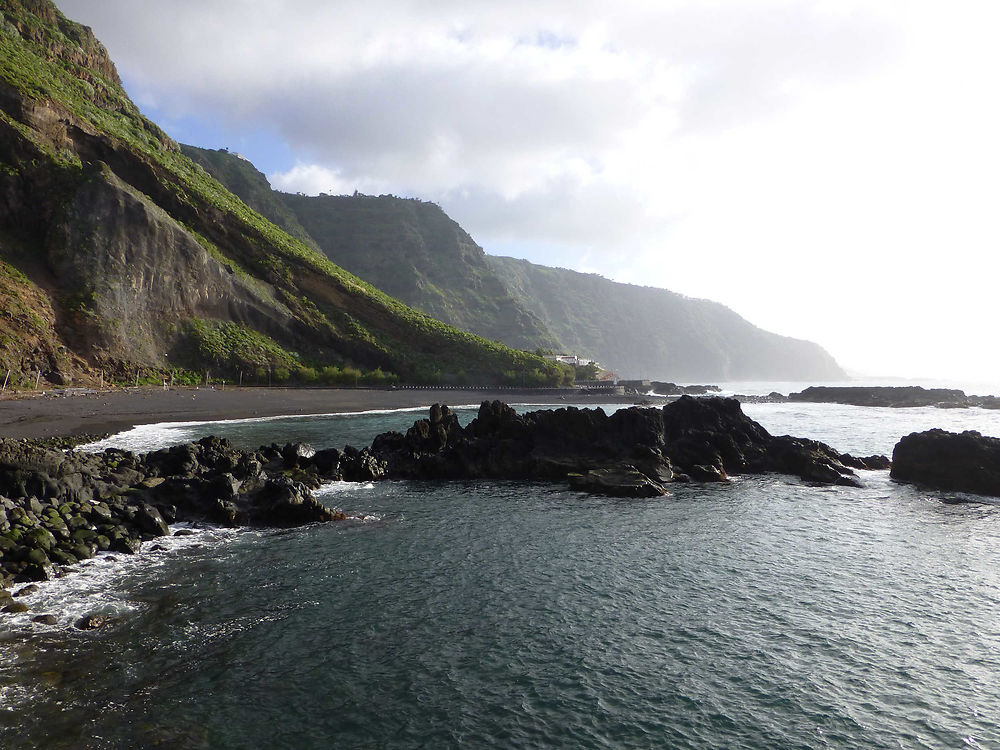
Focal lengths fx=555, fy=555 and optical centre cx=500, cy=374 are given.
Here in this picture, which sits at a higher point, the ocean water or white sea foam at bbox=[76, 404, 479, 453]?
white sea foam at bbox=[76, 404, 479, 453]

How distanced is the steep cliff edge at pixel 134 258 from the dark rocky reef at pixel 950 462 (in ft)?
282

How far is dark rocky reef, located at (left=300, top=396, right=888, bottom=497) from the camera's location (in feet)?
121

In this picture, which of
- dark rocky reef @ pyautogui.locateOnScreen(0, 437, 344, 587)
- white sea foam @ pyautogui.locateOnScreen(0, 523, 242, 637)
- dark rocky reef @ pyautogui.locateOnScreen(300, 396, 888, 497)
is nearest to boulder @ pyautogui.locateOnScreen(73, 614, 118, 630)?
white sea foam @ pyautogui.locateOnScreen(0, 523, 242, 637)

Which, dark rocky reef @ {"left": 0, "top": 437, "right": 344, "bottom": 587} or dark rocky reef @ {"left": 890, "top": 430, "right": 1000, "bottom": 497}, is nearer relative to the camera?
dark rocky reef @ {"left": 0, "top": 437, "right": 344, "bottom": 587}

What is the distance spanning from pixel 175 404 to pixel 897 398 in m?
151

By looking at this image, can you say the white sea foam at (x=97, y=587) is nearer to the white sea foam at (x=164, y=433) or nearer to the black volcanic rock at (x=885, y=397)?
the white sea foam at (x=164, y=433)

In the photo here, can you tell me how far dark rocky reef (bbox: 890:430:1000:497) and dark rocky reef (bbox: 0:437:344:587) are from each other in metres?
38.1

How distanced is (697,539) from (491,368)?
346ft

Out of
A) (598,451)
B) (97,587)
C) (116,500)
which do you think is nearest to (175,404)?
(116,500)

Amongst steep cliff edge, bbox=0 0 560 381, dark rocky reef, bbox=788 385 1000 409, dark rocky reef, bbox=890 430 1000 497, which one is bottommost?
dark rocky reef, bbox=890 430 1000 497

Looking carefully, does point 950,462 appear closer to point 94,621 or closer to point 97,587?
point 94,621

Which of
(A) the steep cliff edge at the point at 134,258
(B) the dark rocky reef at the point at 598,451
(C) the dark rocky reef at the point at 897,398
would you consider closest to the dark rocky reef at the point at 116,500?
(B) the dark rocky reef at the point at 598,451

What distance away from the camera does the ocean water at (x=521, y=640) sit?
11148mm

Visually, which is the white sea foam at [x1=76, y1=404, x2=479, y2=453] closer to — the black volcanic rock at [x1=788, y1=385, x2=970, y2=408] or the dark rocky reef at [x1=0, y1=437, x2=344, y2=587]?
the dark rocky reef at [x1=0, y1=437, x2=344, y2=587]
